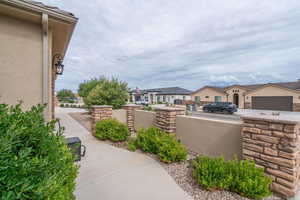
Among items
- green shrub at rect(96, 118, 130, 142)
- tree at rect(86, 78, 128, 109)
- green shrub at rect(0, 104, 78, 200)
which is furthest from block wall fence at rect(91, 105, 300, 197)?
tree at rect(86, 78, 128, 109)

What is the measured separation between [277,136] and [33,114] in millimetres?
3792

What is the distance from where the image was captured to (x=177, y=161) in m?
3.89

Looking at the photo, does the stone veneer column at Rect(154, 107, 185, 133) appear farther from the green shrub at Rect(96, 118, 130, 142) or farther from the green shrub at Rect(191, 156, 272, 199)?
the green shrub at Rect(191, 156, 272, 199)

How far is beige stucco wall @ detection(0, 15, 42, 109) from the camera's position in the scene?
103 inches

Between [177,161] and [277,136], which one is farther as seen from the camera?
[177,161]

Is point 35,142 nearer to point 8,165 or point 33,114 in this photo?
point 33,114

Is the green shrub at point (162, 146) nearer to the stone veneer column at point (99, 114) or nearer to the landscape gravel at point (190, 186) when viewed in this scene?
the landscape gravel at point (190, 186)

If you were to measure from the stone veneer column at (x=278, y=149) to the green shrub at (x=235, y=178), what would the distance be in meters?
0.22

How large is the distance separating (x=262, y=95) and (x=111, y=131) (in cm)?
2759

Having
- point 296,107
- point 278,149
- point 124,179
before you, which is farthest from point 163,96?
point 278,149

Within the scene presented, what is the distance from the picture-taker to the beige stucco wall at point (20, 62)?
2.62 meters

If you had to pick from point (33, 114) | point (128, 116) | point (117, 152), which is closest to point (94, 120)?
point (128, 116)

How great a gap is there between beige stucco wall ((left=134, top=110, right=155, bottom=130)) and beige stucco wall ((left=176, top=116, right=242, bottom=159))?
1.74 m

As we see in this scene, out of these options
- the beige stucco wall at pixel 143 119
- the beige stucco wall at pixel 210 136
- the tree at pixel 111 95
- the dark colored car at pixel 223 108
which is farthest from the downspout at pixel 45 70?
the dark colored car at pixel 223 108
